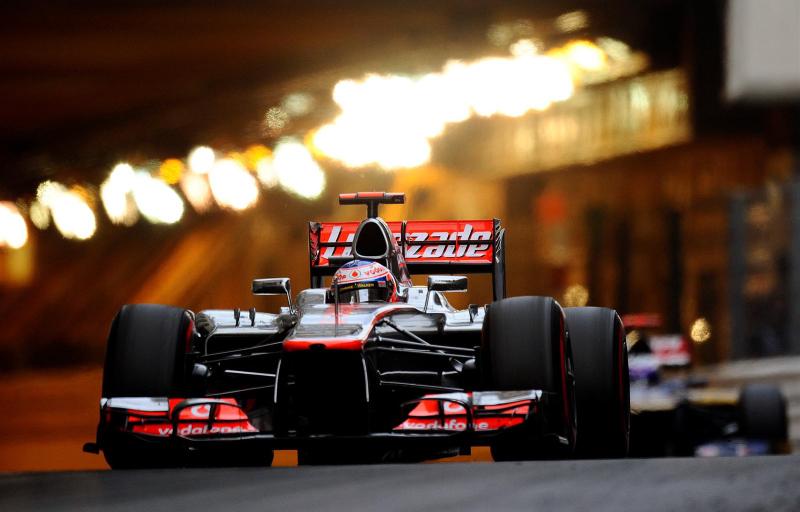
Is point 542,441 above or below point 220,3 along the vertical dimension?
below

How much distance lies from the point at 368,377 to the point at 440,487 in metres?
1.57

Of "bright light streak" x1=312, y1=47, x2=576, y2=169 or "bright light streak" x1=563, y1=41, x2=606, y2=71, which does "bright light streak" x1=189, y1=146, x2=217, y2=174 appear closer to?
"bright light streak" x1=312, y1=47, x2=576, y2=169

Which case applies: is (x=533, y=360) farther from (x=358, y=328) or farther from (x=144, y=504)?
(x=144, y=504)

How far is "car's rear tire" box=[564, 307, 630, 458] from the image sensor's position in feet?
23.6

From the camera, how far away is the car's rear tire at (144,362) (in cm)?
672

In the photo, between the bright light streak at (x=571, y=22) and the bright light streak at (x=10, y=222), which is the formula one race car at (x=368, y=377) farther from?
the bright light streak at (x=10, y=222)

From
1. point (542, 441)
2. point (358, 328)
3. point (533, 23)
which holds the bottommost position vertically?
point (542, 441)

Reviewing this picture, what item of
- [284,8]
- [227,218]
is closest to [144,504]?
[284,8]

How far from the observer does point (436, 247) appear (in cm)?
862

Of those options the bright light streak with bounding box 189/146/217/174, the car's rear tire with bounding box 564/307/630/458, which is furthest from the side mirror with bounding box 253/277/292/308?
the bright light streak with bounding box 189/146/217/174

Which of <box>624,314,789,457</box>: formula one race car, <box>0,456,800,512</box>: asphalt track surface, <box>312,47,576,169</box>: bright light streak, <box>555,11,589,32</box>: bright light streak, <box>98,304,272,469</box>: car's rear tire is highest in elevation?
<box>555,11,589,32</box>: bright light streak

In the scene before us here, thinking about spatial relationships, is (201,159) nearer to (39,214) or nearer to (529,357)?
(39,214)

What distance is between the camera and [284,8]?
15188 mm

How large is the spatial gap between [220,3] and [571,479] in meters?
11.1
